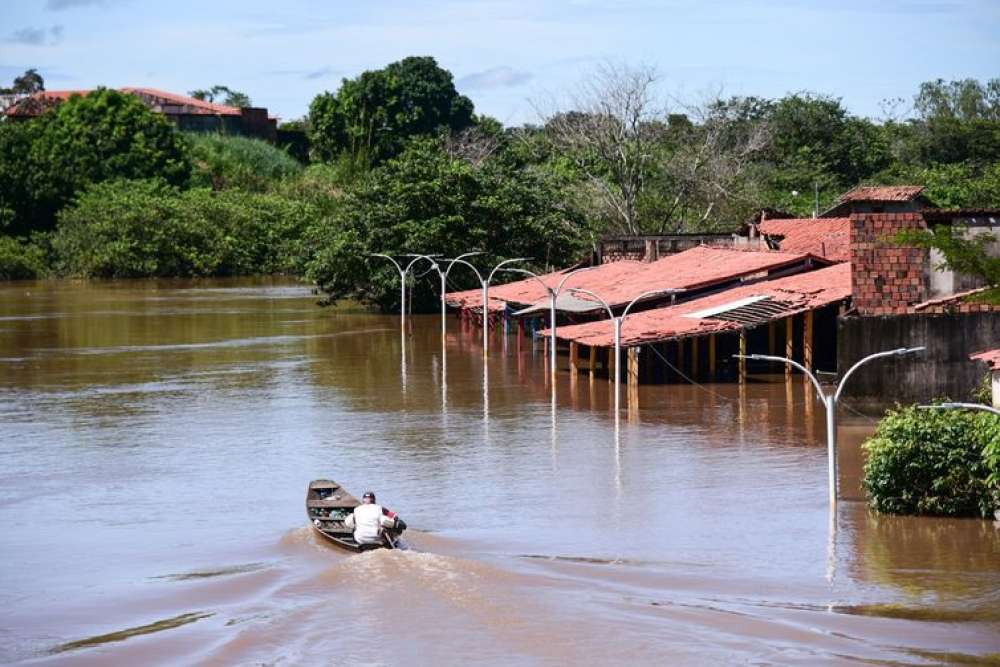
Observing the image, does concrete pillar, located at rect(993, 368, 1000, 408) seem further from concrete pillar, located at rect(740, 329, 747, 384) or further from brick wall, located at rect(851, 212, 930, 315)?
concrete pillar, located at rect(740, 329, 747, 384)

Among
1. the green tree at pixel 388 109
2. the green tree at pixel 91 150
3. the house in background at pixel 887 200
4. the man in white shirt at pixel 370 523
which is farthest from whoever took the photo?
the green tree at pixel 388 109

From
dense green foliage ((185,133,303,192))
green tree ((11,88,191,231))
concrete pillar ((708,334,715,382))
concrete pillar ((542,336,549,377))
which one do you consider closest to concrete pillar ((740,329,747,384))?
concrete pillar ((708,334,715,382))

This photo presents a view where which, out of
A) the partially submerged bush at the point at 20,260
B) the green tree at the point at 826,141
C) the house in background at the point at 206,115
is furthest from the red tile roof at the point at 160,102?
the green tree at the point at 826,141

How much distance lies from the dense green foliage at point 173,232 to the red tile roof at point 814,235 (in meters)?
49.7

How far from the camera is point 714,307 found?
1891 inches

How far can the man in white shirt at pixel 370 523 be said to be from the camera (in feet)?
83.5

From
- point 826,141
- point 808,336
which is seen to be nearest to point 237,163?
point 826,141

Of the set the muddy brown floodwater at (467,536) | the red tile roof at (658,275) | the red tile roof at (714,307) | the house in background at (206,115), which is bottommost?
the muddy brown floodwater at (467,536)

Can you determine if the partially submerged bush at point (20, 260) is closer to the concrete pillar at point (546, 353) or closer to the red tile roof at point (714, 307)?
the concrete pillar at point (546, 353)

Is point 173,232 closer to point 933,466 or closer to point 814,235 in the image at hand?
point 814,235

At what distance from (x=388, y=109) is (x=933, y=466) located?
317 feet

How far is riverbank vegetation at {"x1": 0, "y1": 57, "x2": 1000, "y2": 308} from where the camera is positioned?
77125 millimetres

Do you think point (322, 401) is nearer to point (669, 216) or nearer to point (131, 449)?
point (131, 449)

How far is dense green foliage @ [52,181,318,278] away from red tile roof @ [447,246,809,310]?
144 feet
